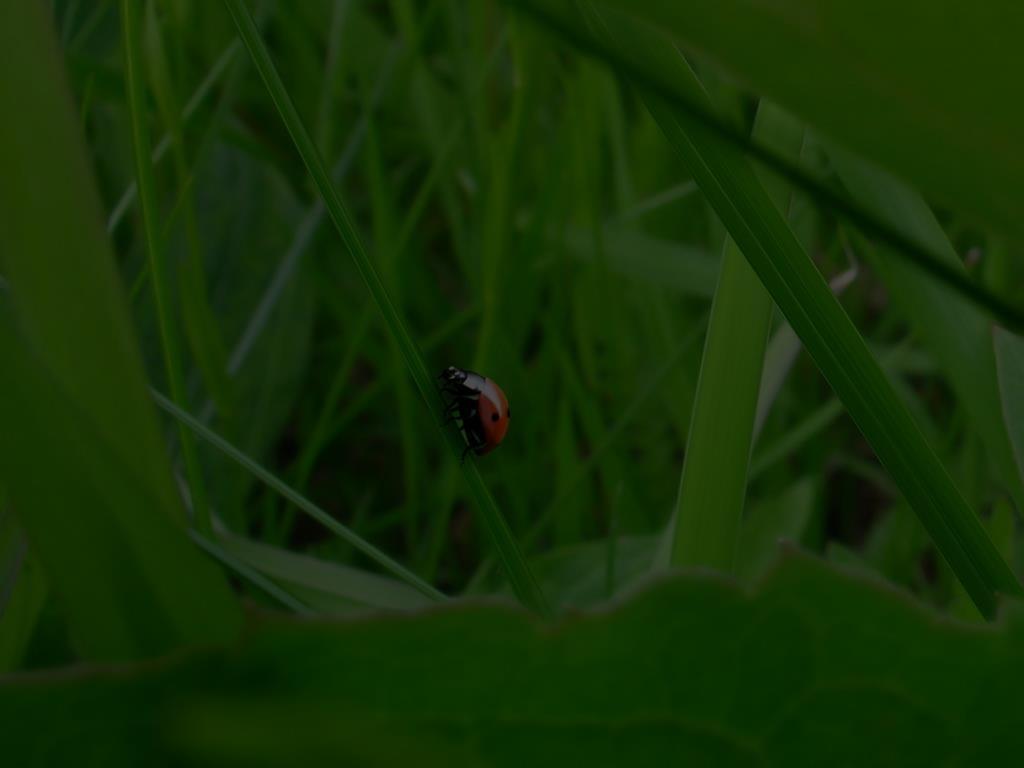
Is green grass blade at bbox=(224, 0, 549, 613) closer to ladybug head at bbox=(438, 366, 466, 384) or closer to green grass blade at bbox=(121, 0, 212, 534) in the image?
green grass blade at bbox=(121, 0, 212, 534)

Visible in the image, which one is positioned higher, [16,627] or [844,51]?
[844,51]

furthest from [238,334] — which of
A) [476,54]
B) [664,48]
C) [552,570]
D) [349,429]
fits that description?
[664,48]

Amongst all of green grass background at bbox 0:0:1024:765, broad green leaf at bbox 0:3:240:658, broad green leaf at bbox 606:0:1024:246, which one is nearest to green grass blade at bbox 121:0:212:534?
green grass background at bbox 0:0:1024:765

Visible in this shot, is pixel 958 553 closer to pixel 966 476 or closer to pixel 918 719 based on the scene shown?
pixel 918 719

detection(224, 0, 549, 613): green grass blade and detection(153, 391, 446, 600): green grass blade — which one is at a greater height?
detection(224, 0, 549, 613): green grass blade

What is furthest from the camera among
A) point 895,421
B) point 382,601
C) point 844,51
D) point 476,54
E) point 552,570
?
point 476,54

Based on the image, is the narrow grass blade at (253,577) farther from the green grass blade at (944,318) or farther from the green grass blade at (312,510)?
the green grass blade at (944,318)

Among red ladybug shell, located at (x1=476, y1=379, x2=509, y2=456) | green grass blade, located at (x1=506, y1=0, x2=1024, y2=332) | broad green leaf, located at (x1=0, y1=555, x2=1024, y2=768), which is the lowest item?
red ladybug shell, located at (x1=476, y1=379, x2=509, y2=456)

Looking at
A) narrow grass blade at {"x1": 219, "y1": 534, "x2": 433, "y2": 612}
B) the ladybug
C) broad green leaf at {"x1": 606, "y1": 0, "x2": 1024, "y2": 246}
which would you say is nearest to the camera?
broad green leaf at {"x1": 606, "y1": 0, "x2": 1024, "y2": 246}
